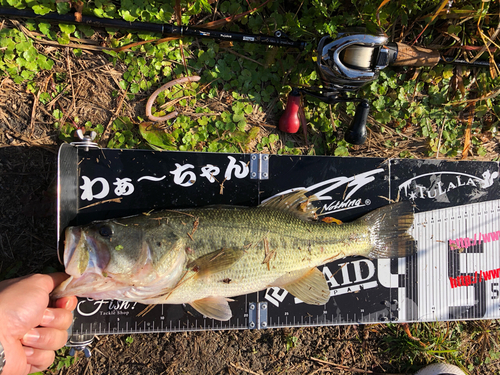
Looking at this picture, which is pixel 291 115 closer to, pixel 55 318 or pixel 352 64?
pixel 352 64

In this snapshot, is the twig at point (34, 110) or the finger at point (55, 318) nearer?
the finger at point (55, 318)

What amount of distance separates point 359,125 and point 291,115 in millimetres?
647

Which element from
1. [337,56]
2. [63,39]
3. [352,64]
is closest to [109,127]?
[63,39]

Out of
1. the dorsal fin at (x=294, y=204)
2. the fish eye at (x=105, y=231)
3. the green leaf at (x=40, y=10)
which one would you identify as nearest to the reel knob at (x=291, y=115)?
the dorsal fin at (x=294, y=204)

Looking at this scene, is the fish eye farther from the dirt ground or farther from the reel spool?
the reel spool

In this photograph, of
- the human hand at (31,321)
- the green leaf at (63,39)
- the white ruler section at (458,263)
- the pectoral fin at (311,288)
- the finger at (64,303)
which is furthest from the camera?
the white ruler section at (458,263)

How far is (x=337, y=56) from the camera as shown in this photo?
105 inches

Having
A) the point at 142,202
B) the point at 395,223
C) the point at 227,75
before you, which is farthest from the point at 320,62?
the point at 142,202

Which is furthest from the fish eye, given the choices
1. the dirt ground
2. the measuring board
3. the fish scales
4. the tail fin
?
the tail fin

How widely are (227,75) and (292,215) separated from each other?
1.54 m

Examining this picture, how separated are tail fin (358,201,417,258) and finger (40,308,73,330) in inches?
106

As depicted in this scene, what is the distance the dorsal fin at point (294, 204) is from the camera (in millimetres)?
2789

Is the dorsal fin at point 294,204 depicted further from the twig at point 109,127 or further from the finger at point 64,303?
the finger at point 64,303

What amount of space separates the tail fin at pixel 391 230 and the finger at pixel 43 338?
2772 mm
